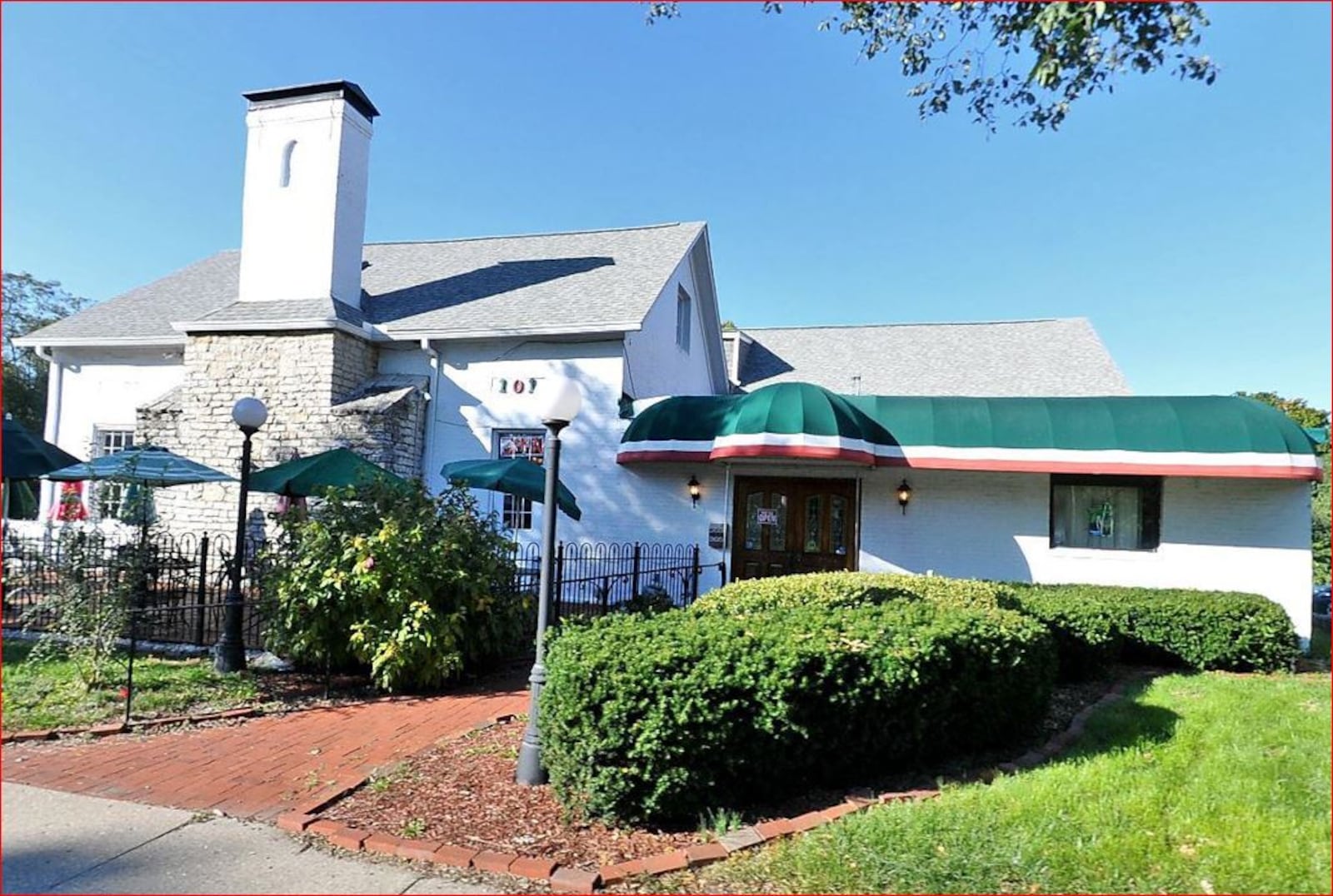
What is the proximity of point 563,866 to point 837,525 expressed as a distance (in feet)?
31.7

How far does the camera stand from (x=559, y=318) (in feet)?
43.0

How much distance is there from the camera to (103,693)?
21.2ft

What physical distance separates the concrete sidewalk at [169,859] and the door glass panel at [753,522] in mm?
9648

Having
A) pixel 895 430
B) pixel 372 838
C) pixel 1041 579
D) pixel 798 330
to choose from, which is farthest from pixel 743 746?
pixel 798 330

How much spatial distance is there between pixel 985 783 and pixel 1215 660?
5.78 m

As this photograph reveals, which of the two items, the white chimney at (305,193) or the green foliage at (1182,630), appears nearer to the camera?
the green foliage at (1182,630)

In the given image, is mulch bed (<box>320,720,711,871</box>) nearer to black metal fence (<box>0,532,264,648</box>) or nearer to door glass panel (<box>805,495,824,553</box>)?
black metal fence (<box>0,532,264,648</box>)

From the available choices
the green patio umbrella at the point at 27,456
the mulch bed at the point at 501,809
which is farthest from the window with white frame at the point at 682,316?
the mulch bed at the point at 501,809

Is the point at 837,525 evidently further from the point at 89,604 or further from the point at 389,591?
the point at 89,604

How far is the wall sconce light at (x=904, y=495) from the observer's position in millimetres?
12273

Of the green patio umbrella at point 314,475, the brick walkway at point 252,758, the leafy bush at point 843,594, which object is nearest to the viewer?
the brick walkway at point 252,758

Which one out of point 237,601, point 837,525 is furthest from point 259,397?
point 837,525

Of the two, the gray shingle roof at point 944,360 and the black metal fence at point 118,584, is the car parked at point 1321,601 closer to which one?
the gray shingle roof at point 944,360

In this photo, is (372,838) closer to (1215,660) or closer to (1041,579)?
(1215,660)
